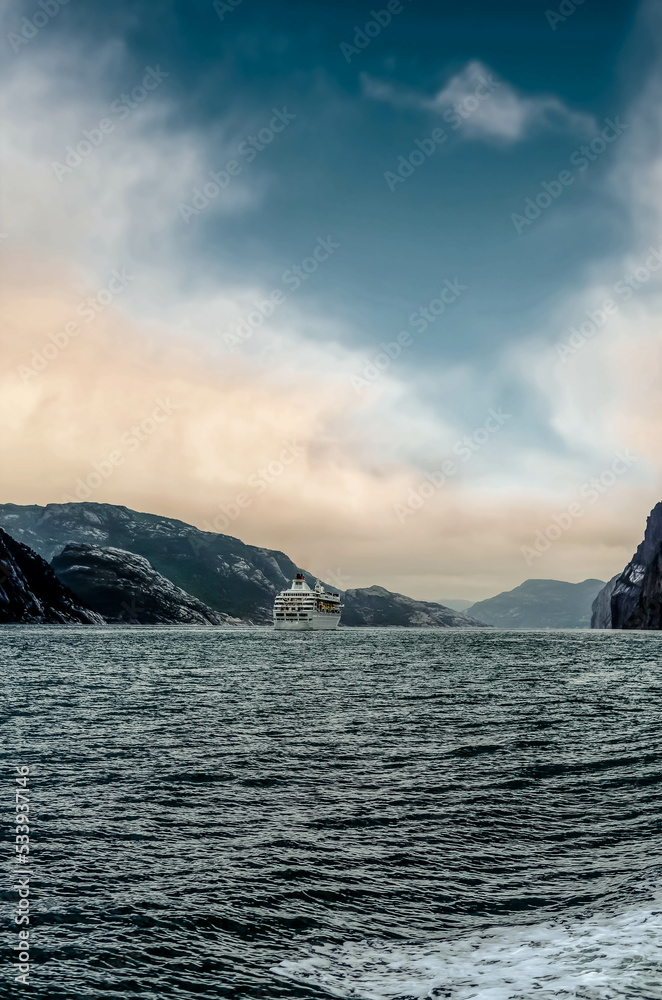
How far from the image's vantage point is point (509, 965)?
9500mm

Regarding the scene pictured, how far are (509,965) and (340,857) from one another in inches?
230

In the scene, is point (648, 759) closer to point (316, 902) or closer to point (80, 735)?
point (316, 902)

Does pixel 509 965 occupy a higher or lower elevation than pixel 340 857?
higher

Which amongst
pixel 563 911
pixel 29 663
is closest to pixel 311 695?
pixel 563 911

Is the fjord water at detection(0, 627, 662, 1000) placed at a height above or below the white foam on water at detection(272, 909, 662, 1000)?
below

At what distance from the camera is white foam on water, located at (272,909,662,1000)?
8594mm

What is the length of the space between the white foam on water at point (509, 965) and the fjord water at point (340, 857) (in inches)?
1.7

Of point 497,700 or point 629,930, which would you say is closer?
point 629,930

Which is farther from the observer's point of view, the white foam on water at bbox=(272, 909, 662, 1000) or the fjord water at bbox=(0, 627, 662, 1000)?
the fjord water at bbox=(0, 627, 662, 1000)

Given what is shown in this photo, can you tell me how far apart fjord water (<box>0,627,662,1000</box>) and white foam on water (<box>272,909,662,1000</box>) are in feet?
0.14

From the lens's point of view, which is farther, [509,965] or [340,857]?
[340,857]

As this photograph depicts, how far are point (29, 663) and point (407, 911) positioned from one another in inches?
2832

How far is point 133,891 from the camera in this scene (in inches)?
487

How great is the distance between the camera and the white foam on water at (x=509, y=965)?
859 cm
